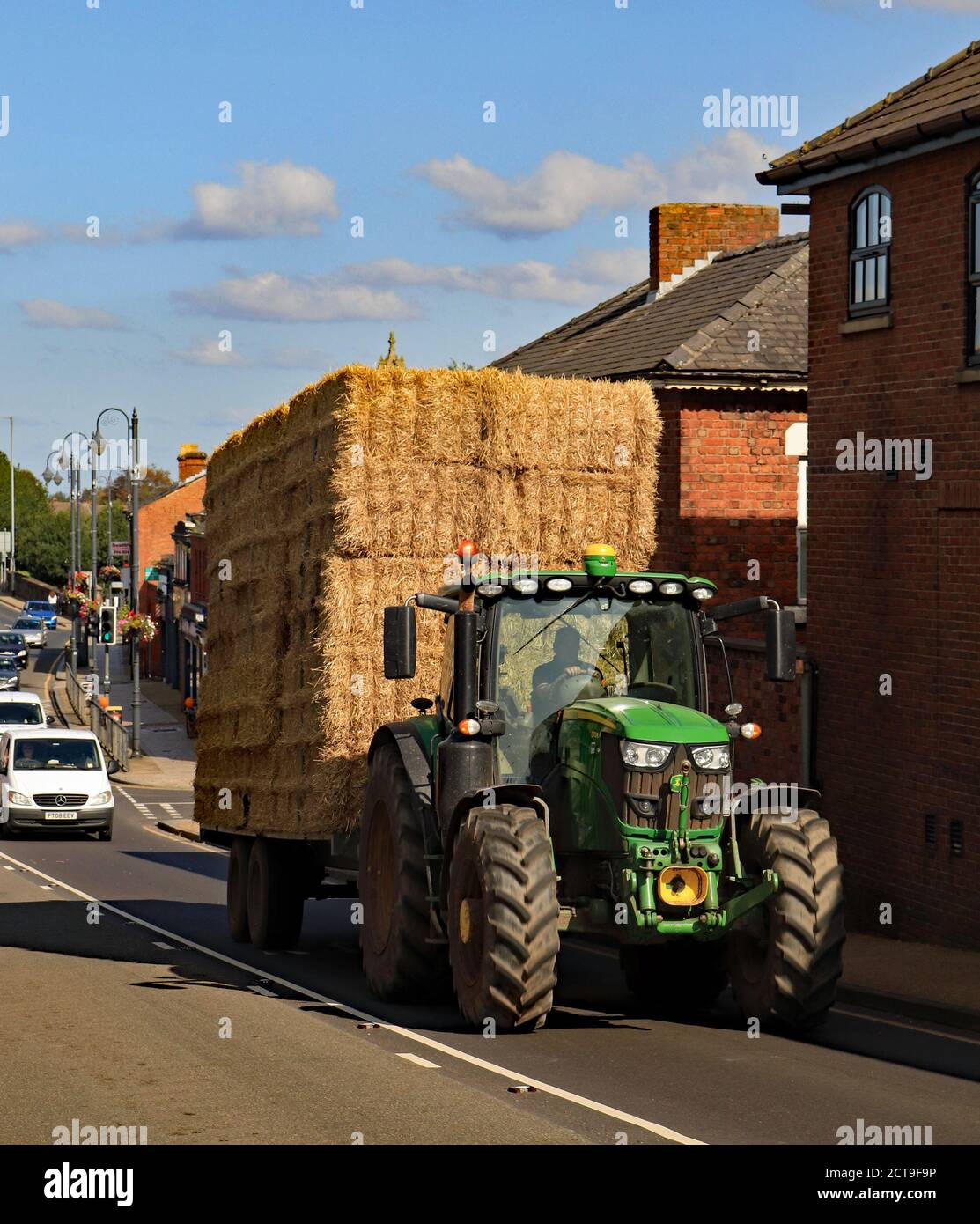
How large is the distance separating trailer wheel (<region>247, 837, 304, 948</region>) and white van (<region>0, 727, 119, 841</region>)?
15433 millimetres

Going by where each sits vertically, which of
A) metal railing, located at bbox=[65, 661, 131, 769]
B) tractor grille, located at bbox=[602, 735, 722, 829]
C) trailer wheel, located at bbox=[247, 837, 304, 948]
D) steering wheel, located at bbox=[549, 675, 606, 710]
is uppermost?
steering wheel, located at bbox=[549, 675, 606, 710]

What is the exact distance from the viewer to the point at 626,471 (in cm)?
1452

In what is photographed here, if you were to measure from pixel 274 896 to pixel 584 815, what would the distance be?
538 centimetres

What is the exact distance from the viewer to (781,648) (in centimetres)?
1121

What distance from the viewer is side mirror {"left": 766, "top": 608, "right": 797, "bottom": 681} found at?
1120 cm

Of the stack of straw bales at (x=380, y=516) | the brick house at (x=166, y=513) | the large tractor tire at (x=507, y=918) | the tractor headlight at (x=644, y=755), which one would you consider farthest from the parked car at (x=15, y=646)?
the tractor headlight at (x=644, y=755)

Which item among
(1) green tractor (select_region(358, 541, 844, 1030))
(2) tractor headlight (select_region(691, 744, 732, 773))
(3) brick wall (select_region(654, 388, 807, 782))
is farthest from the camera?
(3) brick wall (select_region(654, 388, 807, 782))

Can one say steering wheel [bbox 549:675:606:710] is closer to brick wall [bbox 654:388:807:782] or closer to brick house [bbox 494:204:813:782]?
brick house [bbox 494:204:813:782]

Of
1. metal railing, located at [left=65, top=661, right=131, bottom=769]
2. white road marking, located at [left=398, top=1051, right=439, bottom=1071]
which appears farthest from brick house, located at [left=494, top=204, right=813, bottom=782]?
metal railing, located at [left=65, top=661, right=131, bottom=769]

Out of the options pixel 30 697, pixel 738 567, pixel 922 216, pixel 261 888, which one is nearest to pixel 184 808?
pixel 30 697

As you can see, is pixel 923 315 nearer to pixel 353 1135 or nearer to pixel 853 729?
pixel 853 729

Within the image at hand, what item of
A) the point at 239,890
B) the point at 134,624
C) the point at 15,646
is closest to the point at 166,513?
the point at 15,646

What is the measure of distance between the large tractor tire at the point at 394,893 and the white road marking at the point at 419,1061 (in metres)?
1.51

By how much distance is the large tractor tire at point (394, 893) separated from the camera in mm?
11883
